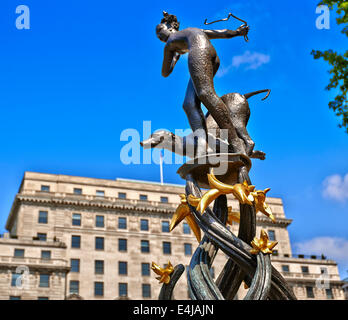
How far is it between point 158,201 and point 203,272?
6268 centimetres

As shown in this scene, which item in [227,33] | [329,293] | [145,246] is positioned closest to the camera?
[227,33]

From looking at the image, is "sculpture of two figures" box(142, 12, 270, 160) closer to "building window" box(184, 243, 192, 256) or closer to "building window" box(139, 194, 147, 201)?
"building window" box(184, 243, 192, 256)

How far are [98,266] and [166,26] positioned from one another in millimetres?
53650

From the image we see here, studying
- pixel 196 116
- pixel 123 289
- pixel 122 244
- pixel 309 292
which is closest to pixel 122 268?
pixel 123 289

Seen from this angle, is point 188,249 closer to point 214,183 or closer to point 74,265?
point 74,265

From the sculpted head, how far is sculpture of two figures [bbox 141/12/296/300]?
33mm

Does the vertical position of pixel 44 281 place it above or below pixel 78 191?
below

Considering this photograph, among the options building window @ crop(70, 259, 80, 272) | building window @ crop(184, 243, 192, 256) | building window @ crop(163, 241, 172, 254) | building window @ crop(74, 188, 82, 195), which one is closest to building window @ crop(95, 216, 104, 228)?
building window @ crop(74, 188, 82, 195)

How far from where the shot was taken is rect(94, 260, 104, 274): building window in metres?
58.2

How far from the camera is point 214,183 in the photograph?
259 inches

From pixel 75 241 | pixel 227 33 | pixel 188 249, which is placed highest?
pixel 75 241

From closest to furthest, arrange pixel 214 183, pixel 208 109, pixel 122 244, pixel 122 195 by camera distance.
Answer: pixel 214 183 → pixel 208 109 → pixel 122 244 → pixel 122 195

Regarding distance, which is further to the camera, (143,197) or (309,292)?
(143,197)
